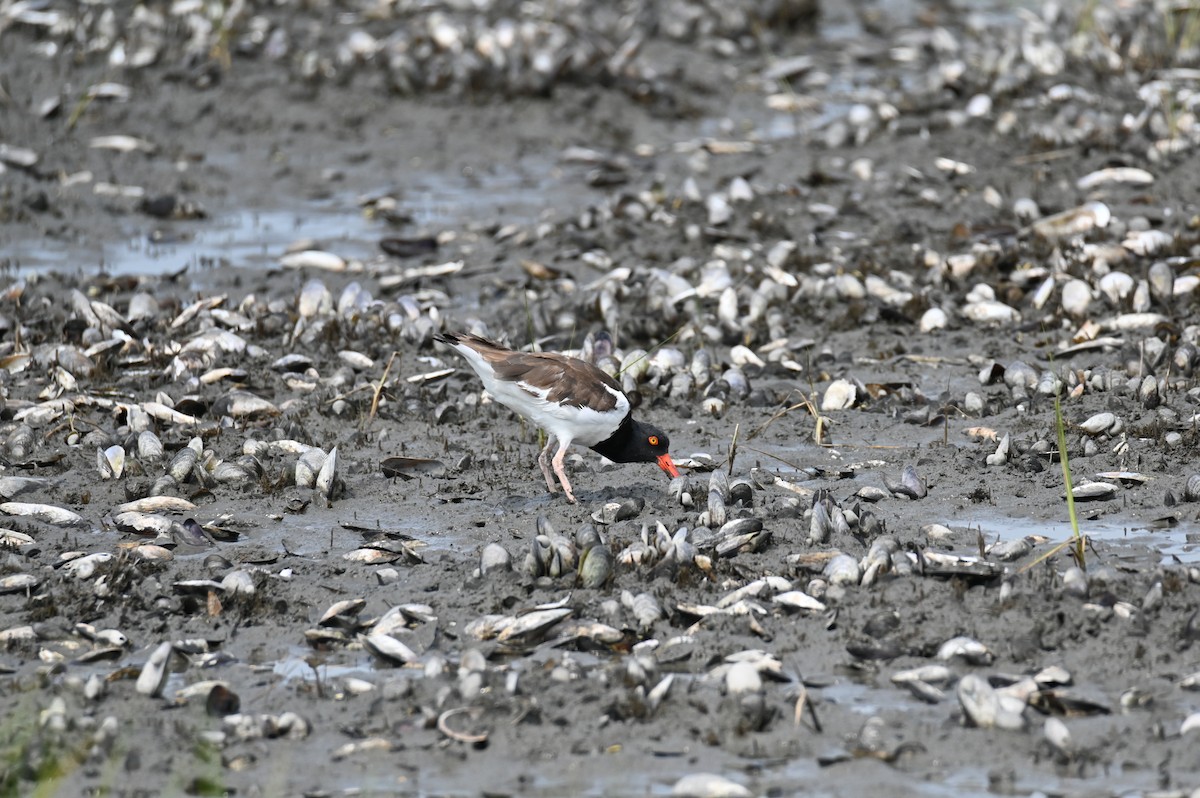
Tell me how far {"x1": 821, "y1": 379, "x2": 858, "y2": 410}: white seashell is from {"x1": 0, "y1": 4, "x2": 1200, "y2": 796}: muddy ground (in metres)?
0.09

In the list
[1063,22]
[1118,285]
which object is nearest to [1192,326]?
[1118,285]

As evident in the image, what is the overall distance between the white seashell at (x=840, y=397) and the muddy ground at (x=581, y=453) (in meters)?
0.09

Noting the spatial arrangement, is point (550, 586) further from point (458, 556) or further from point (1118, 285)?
point (1118, 285)

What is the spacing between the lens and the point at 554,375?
8.48 m

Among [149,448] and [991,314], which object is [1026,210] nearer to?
[991,314]

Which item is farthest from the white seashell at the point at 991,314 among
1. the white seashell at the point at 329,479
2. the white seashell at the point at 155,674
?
the white seashell at the point at 155,674

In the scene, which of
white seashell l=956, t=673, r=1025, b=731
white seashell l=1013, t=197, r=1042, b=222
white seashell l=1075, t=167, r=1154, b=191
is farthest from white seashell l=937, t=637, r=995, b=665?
white seashell l=1075, t=167, r=1154, b=191

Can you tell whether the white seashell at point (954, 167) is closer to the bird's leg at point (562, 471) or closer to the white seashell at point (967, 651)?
the bird's leg at point (562, 471)

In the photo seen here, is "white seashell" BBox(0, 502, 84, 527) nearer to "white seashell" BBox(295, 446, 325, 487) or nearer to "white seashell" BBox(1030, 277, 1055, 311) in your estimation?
"white seashell" BBox(295, 446, 325, 487)

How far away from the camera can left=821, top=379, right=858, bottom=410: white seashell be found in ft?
32.3

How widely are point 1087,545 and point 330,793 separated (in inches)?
161

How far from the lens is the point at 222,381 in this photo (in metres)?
10.3

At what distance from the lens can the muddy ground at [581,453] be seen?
5.95 meters

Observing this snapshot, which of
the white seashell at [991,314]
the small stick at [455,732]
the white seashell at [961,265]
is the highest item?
the small stick at [455,732]
